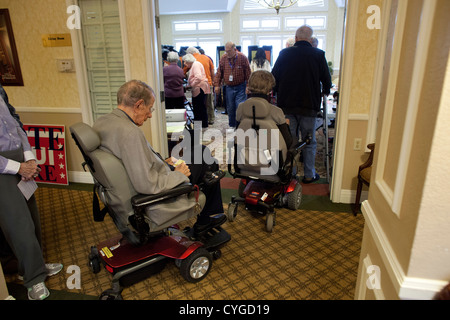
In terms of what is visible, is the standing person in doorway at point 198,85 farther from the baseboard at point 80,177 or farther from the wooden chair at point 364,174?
the wooden chair at point 364,174

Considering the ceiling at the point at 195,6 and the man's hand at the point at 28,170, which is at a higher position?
the ceiling at the point at 195,6

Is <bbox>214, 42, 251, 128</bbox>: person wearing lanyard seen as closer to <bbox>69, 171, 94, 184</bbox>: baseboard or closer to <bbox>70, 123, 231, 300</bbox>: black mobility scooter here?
<bbox>69, 171, 94, 184</bbox>: baseboard

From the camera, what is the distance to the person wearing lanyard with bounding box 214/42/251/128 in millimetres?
5309

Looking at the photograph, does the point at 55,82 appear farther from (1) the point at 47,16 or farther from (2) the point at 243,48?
(2) the point at 243,48

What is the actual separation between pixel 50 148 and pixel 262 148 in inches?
96.9

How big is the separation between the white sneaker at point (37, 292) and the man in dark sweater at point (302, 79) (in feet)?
7.84

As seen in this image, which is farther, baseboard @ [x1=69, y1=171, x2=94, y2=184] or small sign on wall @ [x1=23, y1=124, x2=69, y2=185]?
baseboard @ [x1=69, y1=171, x2=94, y2=184]

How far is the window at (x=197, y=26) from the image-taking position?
33.6 ft

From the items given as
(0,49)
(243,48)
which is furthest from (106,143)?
(243,48)

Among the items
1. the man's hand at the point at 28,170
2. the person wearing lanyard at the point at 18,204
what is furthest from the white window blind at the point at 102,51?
the man's hand at the point at 28,170

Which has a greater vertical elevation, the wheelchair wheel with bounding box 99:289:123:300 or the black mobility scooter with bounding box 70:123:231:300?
the black mobility scooter with bounding box 70:123:231:300

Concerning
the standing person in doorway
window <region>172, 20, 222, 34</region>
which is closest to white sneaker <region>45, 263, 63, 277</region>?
the standing person in doorway

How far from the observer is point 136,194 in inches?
68.0

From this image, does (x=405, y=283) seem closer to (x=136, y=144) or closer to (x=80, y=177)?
(x=136, y=144)
